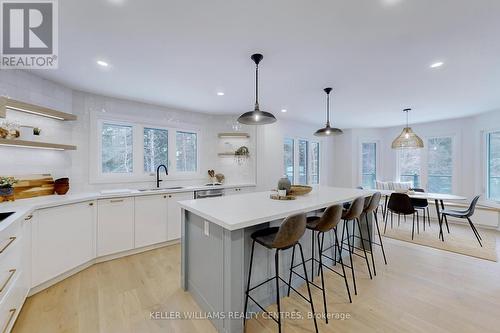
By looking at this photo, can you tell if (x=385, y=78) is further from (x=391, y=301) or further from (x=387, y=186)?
(x=387, y=186)

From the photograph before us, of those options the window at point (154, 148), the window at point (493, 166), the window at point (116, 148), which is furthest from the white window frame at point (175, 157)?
the window at point (493, 166)

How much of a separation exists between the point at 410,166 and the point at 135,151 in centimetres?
714

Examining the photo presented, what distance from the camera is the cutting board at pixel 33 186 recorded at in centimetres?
246

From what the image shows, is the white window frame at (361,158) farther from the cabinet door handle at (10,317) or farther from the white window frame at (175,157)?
the cabinet door handle at (10,317)

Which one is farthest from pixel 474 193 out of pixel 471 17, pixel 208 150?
pixel 208 150

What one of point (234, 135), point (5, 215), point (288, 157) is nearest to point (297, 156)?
point (288, 157)

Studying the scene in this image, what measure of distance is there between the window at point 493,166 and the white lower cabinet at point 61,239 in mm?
7722

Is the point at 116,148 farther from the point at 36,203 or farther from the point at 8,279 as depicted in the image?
the point at 8,279

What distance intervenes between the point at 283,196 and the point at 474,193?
5.44 m

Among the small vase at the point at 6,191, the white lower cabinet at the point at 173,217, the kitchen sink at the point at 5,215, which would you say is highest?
the small vase at the point at 6,191

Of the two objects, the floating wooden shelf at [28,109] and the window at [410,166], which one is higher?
the floating wooden shelf at [28,109]

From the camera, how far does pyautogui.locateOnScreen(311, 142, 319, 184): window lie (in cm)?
631

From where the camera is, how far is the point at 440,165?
550 centimetres

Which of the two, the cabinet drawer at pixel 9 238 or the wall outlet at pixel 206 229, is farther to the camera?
the wall outlet at pixel 206 229
